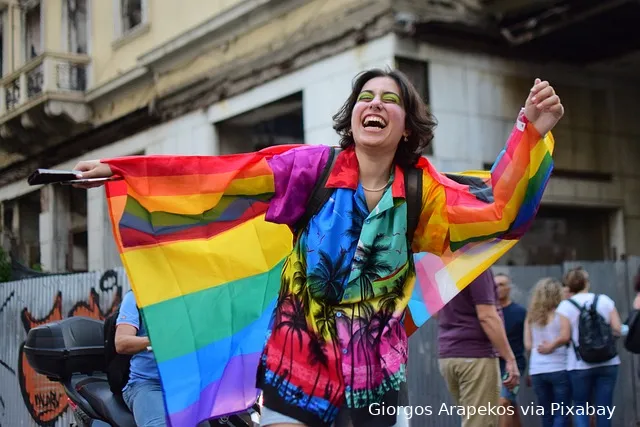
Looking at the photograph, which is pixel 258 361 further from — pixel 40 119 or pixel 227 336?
pixel 40 119

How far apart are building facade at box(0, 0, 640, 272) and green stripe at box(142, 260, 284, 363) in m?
7.65

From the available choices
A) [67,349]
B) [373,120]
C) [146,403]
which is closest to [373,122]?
[373,120]

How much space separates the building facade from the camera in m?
12.0

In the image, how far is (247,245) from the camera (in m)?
3.82

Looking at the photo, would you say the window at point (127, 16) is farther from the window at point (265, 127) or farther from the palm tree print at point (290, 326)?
the palm tree print at point (290, 326)

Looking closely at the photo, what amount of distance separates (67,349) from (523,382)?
512 cm

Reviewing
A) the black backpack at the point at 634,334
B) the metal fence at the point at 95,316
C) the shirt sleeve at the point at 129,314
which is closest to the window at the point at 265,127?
the metal fence at the point at 95,316

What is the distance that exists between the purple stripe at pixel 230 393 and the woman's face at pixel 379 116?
0.95 metres

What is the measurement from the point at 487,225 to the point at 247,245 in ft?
3.20

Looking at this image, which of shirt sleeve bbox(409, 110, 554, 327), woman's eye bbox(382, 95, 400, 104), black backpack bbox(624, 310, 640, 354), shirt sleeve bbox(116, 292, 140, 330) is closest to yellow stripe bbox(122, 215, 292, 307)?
shirt sleeve bbox(409, 110, 554, 327)

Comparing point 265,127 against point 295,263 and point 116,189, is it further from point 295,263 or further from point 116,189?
point 295,263

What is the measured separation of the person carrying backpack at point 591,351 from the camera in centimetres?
788

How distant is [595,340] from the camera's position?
25.8 ft

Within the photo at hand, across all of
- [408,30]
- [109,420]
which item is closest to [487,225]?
[109,420]
